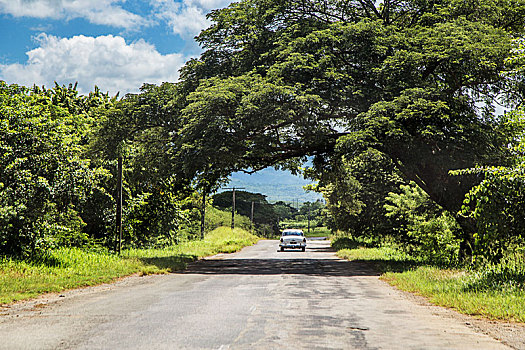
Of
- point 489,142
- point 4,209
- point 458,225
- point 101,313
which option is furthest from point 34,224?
point 458,225

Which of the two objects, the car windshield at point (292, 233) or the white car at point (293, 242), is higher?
the car windshield at point (292, 233)

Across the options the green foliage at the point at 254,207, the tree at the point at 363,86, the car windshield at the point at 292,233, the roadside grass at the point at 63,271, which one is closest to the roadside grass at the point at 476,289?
the tree at the point at 363,86

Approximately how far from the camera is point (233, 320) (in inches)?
Result: 361

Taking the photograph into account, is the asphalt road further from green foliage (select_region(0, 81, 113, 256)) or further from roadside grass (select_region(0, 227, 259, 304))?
green foliage (select_region(0, 81, 113, 256))

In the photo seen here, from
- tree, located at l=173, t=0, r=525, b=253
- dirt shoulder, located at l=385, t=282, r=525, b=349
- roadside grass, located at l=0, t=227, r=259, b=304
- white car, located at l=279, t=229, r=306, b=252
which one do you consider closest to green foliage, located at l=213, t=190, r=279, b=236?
white car, located at l=279, t=229, r=306, b=252

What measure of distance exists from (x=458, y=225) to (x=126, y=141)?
17203 mm

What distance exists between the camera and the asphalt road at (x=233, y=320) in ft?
24.0

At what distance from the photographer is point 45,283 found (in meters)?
14.2

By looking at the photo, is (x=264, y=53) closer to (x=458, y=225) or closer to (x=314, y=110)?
(x=314, y=110)

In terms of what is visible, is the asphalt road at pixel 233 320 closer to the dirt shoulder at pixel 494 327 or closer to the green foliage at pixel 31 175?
the dirt shoulder at pixel 494 327

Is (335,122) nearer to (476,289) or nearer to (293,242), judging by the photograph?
(476,289)

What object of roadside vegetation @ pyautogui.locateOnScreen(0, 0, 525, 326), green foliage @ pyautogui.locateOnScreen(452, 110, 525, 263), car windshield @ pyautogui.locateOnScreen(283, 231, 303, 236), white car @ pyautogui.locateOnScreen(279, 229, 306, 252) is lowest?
white car @ pyautogui.locateOnScreen(279, 229, 306, 252)

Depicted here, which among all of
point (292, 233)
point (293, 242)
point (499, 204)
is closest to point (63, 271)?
point (499, 204)

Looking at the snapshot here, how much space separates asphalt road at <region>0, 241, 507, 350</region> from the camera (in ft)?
24.0
